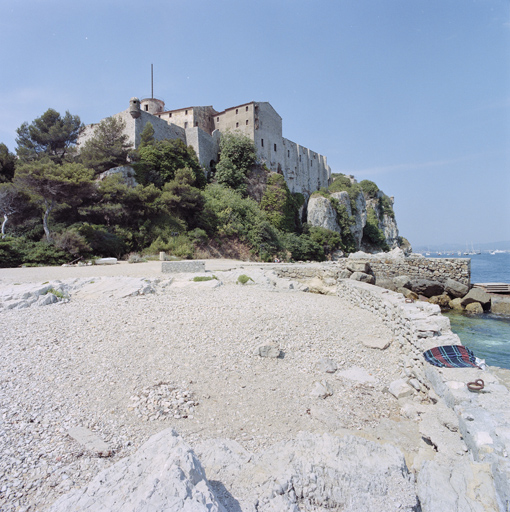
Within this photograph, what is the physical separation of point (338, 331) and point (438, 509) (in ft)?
15.4

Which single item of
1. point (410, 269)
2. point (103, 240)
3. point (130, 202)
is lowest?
point (410, 269)

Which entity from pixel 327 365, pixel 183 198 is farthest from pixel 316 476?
pixel 183 198

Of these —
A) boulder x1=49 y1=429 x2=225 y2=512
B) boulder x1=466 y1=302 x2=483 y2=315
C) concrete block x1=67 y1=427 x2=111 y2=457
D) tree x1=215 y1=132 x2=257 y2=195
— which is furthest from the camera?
tree x1=215 y1=132 x2=257 y2=195

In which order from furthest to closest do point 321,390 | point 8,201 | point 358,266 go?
point 8,201 → point 358,266 → point 321,390

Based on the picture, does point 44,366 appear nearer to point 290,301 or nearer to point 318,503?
point 318,503

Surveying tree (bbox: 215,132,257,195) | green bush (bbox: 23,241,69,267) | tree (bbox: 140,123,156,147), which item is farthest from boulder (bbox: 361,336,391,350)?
tree (bbox: 215,132,257,195)

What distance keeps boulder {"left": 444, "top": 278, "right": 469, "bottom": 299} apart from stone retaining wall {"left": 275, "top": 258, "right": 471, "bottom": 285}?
0.55 m

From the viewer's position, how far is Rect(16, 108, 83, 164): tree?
2461cm

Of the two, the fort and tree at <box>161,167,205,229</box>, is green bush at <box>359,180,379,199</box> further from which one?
tree at <box>161,167,205,229</box>

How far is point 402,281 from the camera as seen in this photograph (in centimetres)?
1562

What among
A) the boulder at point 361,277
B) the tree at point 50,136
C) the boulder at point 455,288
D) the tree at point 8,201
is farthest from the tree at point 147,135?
the boulder at point 455,288

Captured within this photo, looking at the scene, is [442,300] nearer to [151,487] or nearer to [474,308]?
[474,308]

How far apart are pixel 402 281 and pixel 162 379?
13.9 meters

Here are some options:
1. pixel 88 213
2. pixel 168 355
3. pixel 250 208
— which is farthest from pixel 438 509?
→ pixel 250 208
